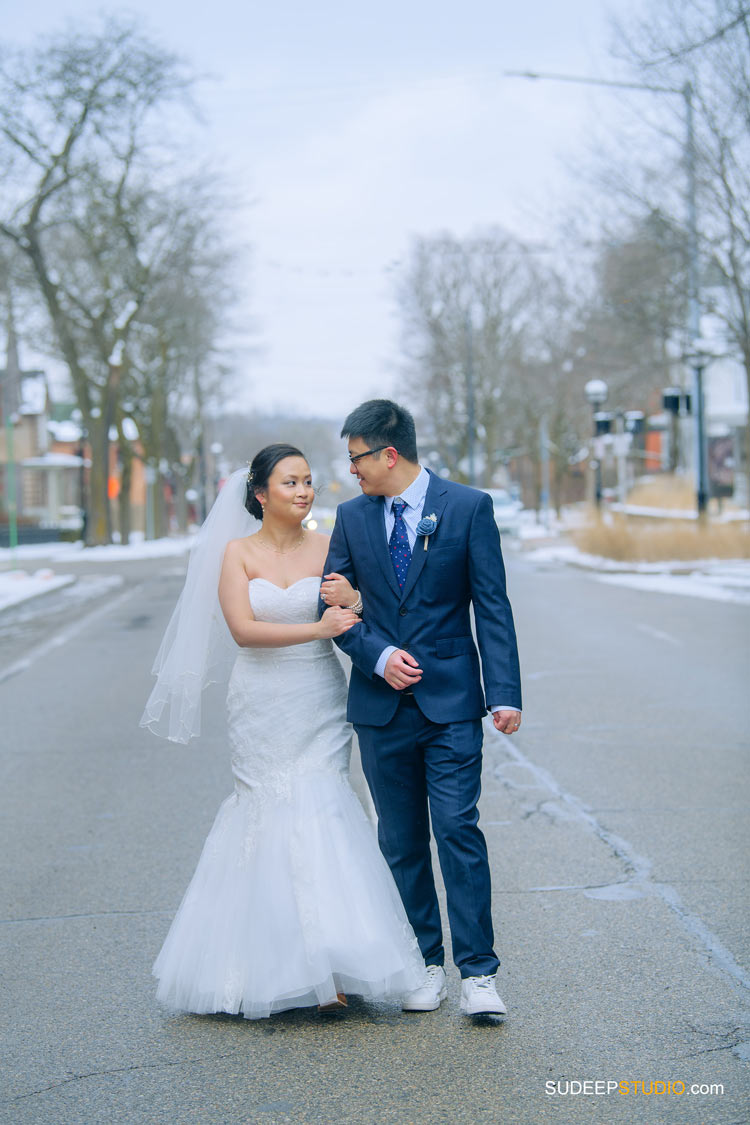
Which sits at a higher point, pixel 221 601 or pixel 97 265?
pixel 97 265

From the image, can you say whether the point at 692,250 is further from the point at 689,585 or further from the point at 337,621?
the point at 337,621

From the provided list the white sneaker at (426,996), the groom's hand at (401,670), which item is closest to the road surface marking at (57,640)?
the white sneaker at (426,996)

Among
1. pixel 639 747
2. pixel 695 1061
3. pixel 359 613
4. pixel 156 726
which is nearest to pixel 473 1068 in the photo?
pixel 695 1061

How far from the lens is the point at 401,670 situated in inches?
165

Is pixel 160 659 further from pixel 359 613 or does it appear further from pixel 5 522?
pixel 5 522

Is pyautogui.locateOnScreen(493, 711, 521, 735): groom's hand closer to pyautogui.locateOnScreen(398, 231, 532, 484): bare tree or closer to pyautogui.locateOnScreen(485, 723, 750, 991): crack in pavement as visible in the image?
pyautogui.locateOnScreen(485, 723, 750, 991): crack in pavement

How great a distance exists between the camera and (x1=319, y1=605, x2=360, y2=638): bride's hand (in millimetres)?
4375

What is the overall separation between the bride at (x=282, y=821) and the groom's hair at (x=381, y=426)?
39 cm

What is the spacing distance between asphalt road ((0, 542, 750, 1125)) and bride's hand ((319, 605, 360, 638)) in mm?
1205

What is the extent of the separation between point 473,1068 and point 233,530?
2.07 metres

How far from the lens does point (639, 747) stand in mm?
8984

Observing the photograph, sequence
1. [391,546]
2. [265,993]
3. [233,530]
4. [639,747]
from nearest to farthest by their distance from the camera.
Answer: [265,993] → [391,546] → [233,530] → [639,747]

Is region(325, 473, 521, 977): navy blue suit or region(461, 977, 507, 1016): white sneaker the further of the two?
region(325, 473, 521, 977): navy blue suit

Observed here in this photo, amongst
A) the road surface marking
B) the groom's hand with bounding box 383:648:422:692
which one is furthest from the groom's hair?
the road surface marking
